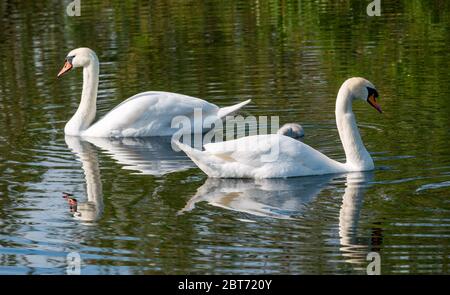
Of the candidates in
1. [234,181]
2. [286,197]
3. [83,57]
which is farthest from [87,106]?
[286,197]

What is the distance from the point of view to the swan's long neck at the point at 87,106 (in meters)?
13.4

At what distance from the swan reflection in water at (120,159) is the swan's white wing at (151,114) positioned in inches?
4.5

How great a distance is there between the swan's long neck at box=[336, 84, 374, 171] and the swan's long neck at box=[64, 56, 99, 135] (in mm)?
3711

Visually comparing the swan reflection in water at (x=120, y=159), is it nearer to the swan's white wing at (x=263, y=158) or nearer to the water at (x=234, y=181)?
the water at (x=234, y=181)

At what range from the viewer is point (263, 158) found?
34.4 ft

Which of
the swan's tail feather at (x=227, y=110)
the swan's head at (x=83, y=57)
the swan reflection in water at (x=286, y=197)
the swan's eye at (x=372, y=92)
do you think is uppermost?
the swan's head at (x=83, y=57)

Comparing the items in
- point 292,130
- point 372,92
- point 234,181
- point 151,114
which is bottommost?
point 234,181

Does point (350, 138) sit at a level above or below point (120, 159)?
above

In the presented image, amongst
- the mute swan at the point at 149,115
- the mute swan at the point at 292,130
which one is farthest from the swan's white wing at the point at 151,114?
the mute swan at the point at 292,130

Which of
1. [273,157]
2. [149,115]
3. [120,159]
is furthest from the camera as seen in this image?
[149,115]

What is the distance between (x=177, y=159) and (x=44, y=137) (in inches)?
77.6

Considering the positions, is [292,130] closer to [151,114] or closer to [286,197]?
[151,114]

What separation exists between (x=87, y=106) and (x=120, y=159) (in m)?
2.04
